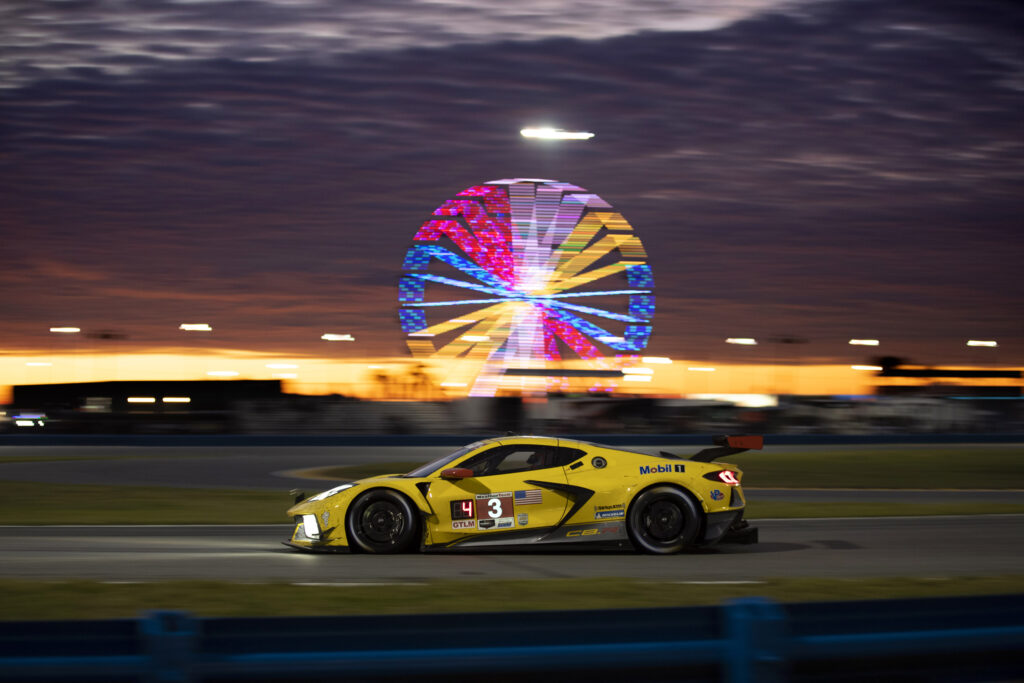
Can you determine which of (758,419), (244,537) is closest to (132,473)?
(244,537)

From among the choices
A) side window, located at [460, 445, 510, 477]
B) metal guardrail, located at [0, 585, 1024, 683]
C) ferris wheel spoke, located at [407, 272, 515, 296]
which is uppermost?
ferris wheel spoke, located at [407, 272, 515, 296]

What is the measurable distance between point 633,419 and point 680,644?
5169 cm

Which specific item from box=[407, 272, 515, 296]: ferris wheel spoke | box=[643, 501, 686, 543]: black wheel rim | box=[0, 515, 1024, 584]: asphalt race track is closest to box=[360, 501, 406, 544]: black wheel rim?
box=[0, 515, 1024, 584]: asphalt race track

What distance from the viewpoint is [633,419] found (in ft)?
181

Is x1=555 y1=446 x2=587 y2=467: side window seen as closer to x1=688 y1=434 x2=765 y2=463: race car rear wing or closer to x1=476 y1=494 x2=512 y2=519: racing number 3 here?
x1=476 y1=494 x2=512 y2=519: racing number 3

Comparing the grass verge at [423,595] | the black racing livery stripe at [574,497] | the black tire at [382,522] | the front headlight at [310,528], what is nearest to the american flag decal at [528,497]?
the black racing livery stripe at [574,497]

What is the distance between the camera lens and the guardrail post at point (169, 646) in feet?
11.6

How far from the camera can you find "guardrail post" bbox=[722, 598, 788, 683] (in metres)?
3.78

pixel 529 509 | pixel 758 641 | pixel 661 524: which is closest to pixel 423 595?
pixel 529 509

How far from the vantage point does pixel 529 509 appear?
428 inches

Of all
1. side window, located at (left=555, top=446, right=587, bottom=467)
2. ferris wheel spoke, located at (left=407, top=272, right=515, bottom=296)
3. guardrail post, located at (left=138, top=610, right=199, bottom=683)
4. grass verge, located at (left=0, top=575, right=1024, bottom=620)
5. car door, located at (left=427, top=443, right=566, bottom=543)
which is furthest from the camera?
ferris wheel spoke, located at (left=407, top=272, right=515, bottom=296)

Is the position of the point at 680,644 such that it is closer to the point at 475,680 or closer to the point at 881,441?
the point at 475,680

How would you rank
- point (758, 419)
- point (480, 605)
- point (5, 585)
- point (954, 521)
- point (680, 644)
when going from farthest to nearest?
point (758, 419)
point (954, 521)
point (5, 585)
point (480, 605)
point (680, 644)

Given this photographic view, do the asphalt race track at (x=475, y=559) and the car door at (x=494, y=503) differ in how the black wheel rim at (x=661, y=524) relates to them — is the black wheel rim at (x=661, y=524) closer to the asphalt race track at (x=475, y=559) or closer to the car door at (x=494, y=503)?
the asphalt race track at (x=475, y=559)
